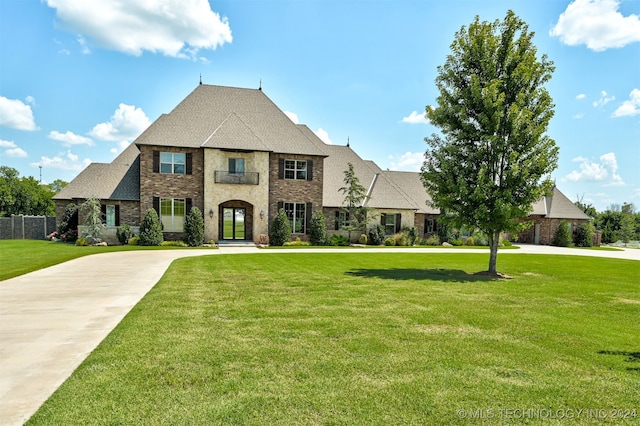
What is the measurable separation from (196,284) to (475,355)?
25.4 feet

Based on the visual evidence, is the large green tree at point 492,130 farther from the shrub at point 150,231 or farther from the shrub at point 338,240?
the shrub at point 150,231

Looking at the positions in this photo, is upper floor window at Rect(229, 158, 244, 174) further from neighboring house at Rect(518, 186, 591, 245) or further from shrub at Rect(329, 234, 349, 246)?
neighboring house at Rect(518, 186, 591, 245)

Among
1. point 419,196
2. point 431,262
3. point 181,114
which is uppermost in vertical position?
point 181,114

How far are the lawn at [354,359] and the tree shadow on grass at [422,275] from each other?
2733 mm

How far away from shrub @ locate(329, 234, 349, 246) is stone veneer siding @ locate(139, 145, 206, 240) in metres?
9.46

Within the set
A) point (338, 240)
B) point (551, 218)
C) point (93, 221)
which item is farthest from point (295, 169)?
point (551, 218)

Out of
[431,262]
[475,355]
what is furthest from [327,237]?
[475,355]

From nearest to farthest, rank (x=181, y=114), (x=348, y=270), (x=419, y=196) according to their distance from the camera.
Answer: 1. (x=348, y=270)
2. (x=181, y=114)
3. (x=419, y=196)

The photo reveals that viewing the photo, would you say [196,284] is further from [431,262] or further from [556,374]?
[431,262]

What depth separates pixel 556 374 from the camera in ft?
15.8

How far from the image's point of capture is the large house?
1019 inches

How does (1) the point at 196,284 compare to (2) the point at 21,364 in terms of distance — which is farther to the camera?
(1) the point at 196,284

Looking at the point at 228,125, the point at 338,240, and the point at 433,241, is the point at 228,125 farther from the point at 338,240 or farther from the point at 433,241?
the point at 433,241

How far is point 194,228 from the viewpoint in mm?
24875
